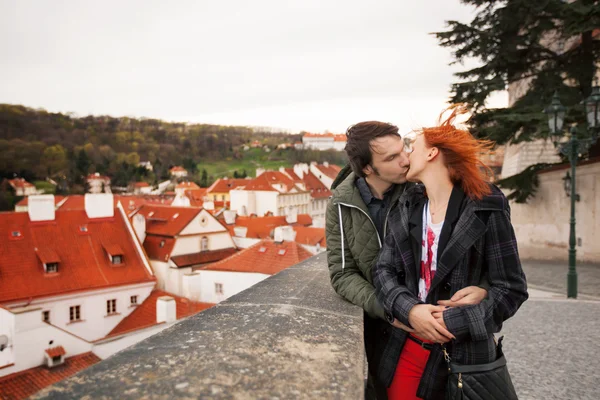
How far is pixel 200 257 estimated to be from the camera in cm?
2681

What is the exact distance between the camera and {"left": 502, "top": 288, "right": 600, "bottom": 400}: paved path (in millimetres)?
A: 3266

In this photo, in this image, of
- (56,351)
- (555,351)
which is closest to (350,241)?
(555,351)

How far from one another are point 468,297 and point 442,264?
6.1 inches

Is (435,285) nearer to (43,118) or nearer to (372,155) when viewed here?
(372,155)

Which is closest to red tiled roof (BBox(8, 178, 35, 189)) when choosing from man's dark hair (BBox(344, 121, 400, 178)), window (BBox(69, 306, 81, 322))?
window (BBox(69, 306, 81, 322))

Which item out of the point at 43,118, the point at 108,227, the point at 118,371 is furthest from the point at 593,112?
the point at 43,118

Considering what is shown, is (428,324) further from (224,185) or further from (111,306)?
(224,185)

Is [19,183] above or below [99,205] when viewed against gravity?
below

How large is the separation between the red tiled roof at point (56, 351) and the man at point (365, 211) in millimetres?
15127

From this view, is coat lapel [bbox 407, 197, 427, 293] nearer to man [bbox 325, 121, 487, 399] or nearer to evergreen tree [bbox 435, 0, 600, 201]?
man [bbox 325, 121, 487, 399]

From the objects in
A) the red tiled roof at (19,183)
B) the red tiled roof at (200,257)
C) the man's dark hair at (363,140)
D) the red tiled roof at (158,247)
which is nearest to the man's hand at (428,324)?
the man's dark hair at (363,140)

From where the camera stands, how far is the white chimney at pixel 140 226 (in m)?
28.0

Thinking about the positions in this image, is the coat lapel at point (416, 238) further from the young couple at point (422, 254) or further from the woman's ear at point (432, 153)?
the woman's ear at point (432, 153)

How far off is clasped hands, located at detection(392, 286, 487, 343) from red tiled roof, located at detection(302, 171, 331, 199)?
63399 mm
